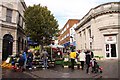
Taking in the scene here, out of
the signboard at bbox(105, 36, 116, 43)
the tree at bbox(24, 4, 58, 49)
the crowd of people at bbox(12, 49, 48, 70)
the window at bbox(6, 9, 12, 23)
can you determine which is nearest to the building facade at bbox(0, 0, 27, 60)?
the window at bbox(6, 9, 12, 23)

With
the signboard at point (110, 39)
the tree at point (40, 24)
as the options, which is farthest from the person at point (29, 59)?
the signboard at point (110, 39)

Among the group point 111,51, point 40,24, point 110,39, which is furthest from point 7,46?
point 111,51

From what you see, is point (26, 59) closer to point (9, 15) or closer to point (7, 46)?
point (7, 46)

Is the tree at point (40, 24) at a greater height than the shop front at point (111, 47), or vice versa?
the tree at point (40, 24)

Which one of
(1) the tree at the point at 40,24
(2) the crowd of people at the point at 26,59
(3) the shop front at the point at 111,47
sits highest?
(1) the tree at the point at 40,24

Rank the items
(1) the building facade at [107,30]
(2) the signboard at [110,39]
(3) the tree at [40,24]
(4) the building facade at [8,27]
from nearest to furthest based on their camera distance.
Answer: (4) the building facade at [8,27] → (3) the tree at [40,24] → (1) the building facade at [107,30] → (2) the signboard at [110,39]

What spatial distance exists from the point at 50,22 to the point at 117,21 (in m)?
11.0

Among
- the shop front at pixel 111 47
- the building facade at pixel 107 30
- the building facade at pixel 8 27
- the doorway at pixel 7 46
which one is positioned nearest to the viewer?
the building facade at pixel 8 27

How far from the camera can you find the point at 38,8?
34.0m

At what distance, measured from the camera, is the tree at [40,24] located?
108ft

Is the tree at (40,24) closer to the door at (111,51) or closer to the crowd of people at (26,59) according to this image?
the door at (111,51)

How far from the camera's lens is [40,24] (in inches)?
1293

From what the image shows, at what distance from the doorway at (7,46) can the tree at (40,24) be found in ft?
12.8

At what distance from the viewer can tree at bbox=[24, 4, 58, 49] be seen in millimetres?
32875
